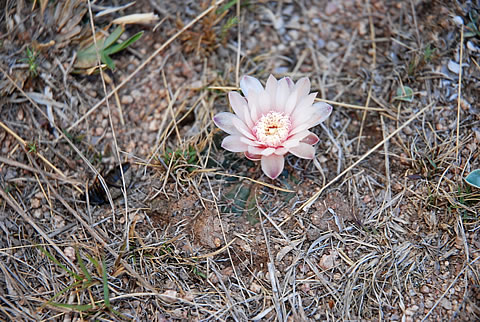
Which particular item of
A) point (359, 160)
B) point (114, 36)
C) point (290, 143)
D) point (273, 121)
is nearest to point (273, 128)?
point (273, 121)

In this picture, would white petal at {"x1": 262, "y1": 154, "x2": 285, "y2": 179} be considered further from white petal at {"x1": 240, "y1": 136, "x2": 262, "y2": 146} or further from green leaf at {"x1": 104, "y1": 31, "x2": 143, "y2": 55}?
green leaf at {"x1": 104, "y1": 31, "x2": 143, "y2": 55}

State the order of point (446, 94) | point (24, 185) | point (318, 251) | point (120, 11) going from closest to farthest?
point (318, 251), point (24, 185), point (446, 94), point (120, 11)

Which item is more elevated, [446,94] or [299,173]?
[446,94]

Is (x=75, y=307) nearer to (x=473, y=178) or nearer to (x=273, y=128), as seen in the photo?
(x=273, y=128)

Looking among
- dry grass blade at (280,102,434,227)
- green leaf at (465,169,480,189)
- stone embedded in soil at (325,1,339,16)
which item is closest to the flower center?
dry grass blade at (280,102,434,227)

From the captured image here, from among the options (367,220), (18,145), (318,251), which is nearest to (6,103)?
(18,145)

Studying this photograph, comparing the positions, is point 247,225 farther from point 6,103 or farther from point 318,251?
Result: point 6,103

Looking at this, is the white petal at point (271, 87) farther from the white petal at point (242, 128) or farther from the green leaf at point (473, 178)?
the green leaf at point (473, 178)
